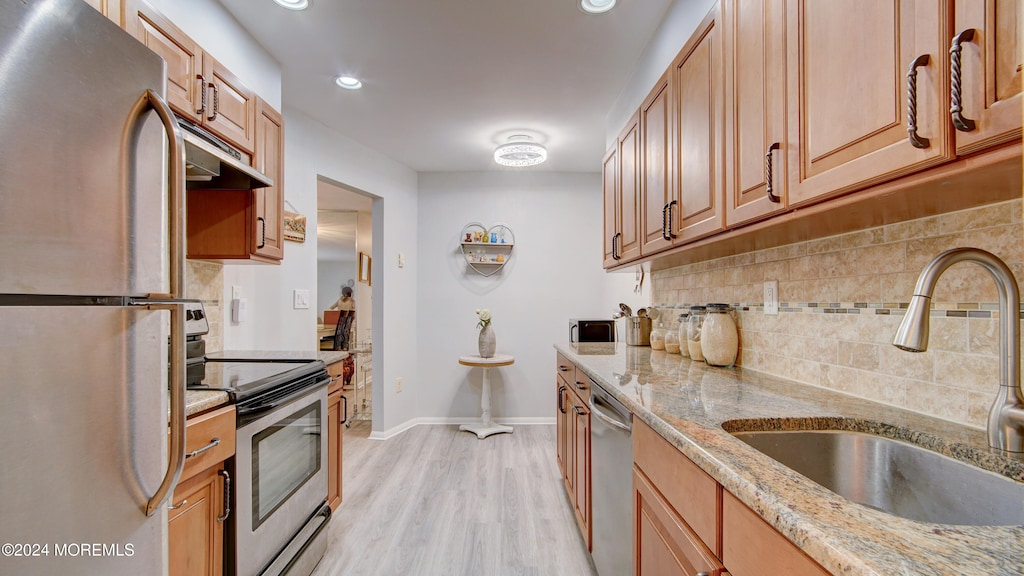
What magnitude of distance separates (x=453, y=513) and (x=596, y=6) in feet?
8.93

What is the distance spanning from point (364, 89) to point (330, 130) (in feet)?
2.48

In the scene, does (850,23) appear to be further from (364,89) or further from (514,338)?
(514,338)

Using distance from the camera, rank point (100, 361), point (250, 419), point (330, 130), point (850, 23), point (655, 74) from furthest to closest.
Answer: point (330, 130) < point (655, 74) < point (250, 419) < point (850, 23) < point (100, 361)

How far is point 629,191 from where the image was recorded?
7.13 ft

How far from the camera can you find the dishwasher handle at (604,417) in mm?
1245

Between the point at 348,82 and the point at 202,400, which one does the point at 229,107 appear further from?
the point at 202,400

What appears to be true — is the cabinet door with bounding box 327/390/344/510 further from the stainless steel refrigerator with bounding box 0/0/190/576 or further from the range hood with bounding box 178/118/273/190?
the stainless steel refrigerator with bounding box 0/0/190/576

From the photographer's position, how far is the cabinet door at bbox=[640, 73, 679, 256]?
1694mm

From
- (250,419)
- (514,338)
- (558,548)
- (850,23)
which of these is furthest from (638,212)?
(514,338)

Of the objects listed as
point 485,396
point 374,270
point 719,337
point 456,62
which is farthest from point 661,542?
point 374,270

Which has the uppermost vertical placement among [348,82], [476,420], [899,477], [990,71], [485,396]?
[348,82]

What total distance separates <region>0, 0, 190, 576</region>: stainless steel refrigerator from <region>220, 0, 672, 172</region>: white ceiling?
4.50 ft

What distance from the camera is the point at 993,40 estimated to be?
570 millimetres

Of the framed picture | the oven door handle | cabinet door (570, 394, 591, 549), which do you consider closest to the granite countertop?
cabinet door (570, 394, 591, 549)
